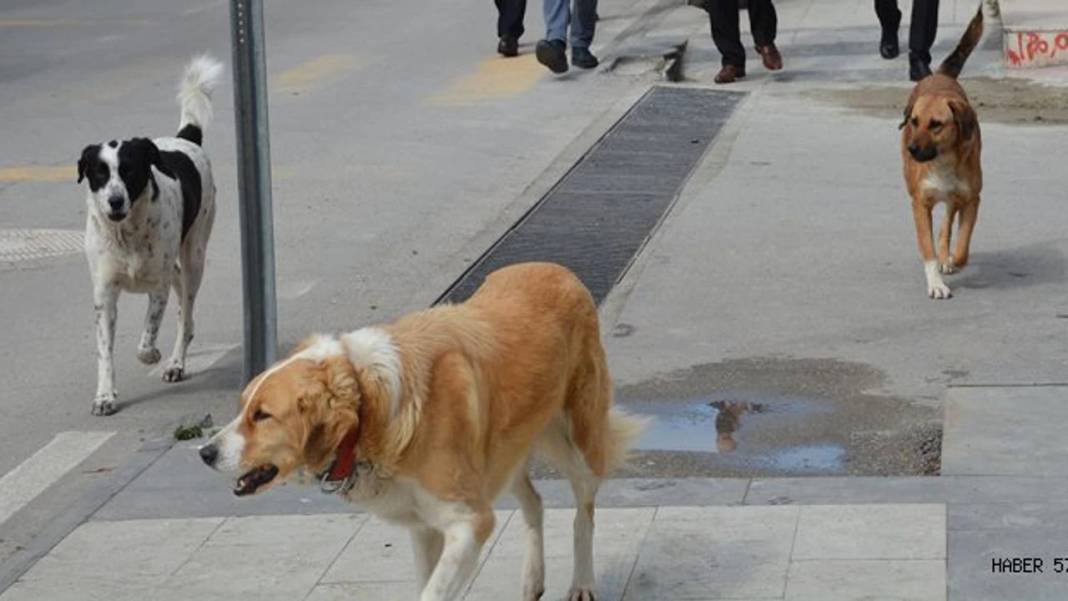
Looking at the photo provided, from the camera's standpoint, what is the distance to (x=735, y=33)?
1645 centimetres

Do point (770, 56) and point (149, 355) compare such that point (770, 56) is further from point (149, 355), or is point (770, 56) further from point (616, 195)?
point (149, 355)

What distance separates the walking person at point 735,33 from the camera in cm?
1639

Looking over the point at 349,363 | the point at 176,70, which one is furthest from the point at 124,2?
the point at 349,363

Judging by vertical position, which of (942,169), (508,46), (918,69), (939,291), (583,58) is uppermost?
(942,169)

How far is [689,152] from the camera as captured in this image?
1386 centimetres

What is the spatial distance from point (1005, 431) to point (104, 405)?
382 cm

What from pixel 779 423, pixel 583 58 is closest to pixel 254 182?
pixel 779 423

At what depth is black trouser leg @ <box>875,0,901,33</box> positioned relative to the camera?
55.4 feet

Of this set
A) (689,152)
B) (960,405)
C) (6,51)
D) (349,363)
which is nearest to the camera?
(349,363)

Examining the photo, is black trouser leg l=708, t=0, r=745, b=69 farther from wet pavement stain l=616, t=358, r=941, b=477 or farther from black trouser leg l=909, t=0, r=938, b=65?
wet pavement stain l=616, t=358, r=941, b=477

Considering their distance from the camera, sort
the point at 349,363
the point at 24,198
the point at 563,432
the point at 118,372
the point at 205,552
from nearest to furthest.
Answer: the point at 349,363
the point at 563,432
the point at 205,552
the point at 118,372
the point at 24,198

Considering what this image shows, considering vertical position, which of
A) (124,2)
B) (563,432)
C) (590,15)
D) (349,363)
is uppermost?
(349,363)

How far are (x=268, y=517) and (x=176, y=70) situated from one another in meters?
11.5

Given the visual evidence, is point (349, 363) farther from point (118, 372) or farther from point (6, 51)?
point (6, 51)
